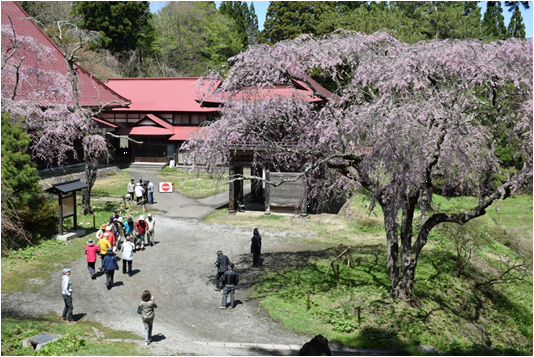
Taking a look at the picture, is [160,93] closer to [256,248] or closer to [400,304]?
[256,248]

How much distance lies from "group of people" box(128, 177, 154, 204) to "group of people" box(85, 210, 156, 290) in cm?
704

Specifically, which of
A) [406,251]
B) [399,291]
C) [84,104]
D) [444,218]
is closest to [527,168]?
[444,218]

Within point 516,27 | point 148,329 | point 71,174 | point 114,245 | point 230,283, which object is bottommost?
point 148,329

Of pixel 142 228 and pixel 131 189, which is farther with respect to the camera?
pixel 131 189

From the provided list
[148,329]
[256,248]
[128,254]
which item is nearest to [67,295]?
[148,329]

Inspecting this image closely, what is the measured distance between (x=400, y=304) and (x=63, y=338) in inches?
389

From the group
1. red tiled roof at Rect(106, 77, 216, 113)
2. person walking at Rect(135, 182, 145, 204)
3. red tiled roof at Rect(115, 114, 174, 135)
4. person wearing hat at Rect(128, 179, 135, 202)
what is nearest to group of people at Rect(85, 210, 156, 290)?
person walking at Rect(135, 182, 145, 204)

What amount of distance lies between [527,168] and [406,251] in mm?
4315

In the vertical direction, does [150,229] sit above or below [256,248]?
above

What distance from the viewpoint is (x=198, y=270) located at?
1694 centimetres

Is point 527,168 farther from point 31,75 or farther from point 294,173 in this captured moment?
point 31,75

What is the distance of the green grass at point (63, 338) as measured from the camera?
9.77 metres

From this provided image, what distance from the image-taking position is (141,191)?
87.4 ft

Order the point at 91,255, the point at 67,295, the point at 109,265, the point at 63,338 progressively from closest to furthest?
the point at 63,338 < the point at 67,295 < the point at 109,265 < the point at 91,255
